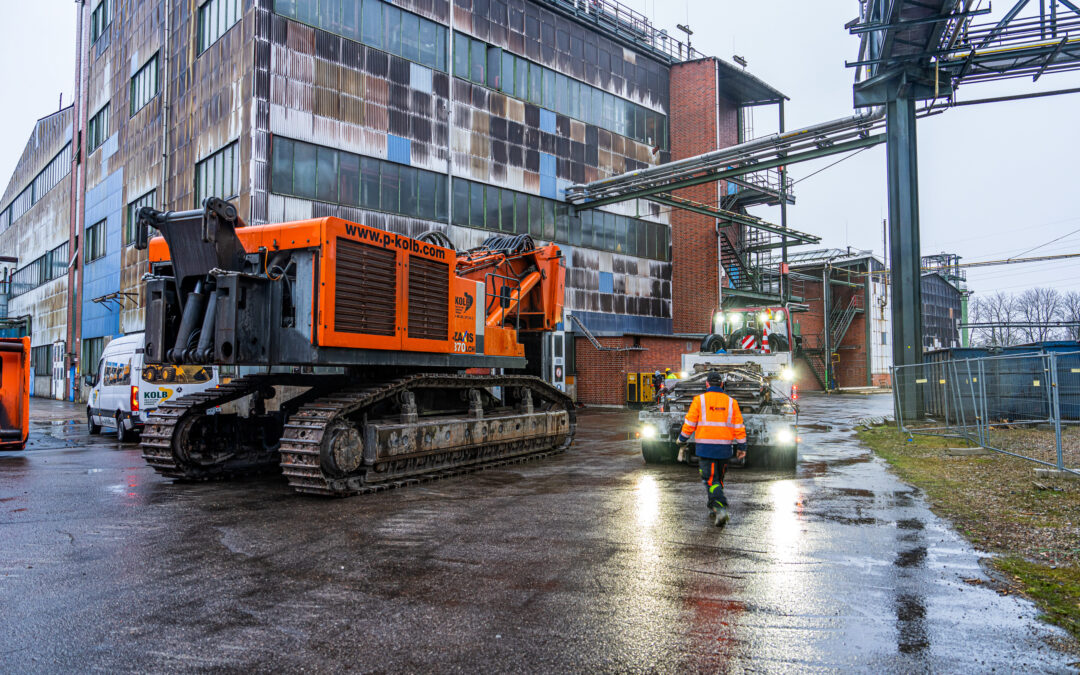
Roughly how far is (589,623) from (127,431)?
1489 centimetres

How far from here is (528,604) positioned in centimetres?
478

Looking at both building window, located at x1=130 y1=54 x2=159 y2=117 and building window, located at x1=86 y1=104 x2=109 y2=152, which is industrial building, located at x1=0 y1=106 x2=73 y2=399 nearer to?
building window, located at x1=86 y1=104 x2=109 y2=152

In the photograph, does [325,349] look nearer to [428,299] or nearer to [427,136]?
[428,299]

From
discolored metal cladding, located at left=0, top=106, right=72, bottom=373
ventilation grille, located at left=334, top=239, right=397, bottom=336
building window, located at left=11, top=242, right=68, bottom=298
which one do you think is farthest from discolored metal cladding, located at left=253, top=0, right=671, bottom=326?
building window, located at left=11, top=242, right=68, bottom=298

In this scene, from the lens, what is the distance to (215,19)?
21.9 m

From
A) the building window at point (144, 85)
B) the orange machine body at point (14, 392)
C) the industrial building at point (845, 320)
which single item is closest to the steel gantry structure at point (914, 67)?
the orange machine body at point (14, 392)

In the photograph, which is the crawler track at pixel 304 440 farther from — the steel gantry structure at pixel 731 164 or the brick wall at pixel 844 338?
the brick wall at pixel 844 338

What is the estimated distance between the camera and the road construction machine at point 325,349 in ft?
26.8

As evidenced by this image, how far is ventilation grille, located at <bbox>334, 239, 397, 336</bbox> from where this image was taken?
27.5 feet

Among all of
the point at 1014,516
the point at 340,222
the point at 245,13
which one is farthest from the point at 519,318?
the point at 245,13

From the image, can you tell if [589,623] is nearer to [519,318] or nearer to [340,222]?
[340,222]

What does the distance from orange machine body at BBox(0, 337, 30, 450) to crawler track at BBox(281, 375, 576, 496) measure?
8.13m

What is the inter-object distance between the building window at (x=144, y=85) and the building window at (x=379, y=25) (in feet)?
30.4

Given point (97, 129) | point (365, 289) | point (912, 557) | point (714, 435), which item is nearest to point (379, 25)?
point (365, 289)
